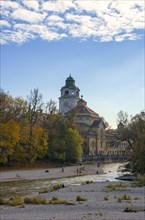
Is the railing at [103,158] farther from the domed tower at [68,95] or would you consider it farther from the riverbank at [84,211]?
the riverbank at [84,211]

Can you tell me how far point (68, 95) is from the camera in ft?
461

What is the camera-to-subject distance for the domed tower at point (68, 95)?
140000 mm

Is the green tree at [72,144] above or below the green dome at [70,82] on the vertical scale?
below

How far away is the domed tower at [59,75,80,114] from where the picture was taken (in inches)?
5512

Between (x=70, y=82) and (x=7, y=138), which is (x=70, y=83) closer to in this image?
(x=70, y=82)

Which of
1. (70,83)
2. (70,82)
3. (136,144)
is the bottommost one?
(136,144)

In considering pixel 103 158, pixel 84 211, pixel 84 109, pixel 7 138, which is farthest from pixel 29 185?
pixel 84 109

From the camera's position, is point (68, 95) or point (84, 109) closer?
point (84, 109)

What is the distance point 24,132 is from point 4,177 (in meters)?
17.8

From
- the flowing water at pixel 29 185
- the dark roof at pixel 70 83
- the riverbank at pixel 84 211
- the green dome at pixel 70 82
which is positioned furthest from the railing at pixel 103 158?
the riverbank at pixel 84 211

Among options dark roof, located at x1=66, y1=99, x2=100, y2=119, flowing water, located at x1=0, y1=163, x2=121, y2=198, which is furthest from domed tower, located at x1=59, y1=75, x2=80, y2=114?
flowing water, located at x1=0, y1=163, x2=121, y2=198

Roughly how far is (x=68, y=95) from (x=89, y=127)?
22.0 m

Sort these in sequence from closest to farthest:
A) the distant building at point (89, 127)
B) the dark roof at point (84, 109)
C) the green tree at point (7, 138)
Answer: the green tree at point (7, 138)
the distant building at point (89, 127)
the dark roof at point (84, 109)

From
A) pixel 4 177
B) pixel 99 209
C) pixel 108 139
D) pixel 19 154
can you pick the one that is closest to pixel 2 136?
pixel 19 154
